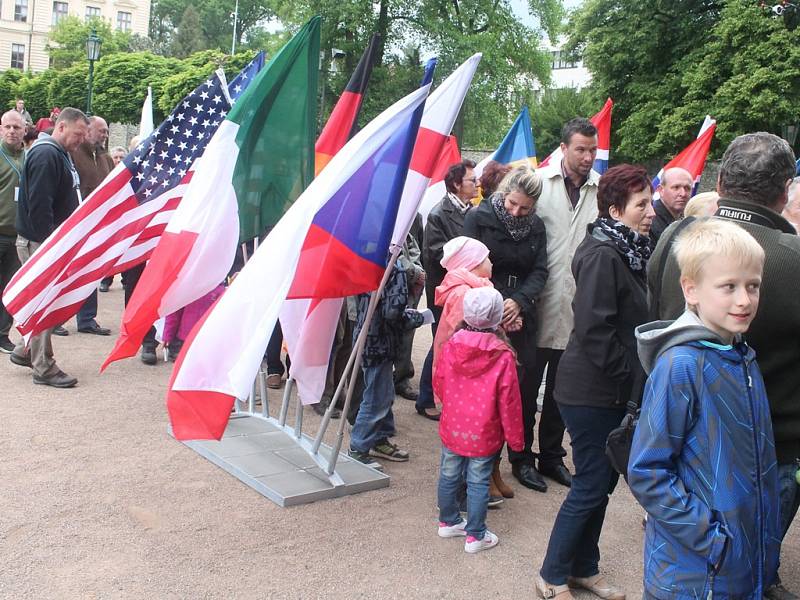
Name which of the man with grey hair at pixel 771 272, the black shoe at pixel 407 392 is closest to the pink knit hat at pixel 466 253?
the man with grey hair at pixel 771 272

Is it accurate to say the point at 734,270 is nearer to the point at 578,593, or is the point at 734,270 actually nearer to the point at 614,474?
the point at 614,474

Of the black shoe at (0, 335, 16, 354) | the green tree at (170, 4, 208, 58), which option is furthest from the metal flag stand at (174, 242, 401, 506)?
the green tree at (170, 4, 208, 58)

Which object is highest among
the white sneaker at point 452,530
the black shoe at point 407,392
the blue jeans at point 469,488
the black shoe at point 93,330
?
the blue jeans at point 469,488

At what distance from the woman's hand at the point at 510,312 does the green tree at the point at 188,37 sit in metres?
75.2

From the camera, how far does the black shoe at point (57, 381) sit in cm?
655

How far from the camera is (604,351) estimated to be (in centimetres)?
348

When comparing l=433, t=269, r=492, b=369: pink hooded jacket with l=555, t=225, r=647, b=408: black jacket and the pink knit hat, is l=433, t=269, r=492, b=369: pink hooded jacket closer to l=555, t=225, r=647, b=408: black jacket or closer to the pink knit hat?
the pink knit hat

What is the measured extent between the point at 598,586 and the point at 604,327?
1.24 meters

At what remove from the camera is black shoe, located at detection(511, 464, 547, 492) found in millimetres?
5094

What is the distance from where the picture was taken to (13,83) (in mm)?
54312

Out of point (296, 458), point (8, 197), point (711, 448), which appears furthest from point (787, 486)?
point (8, 197)

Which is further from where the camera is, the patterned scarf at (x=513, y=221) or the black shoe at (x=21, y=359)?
the black shoe at (x=21, y=359)

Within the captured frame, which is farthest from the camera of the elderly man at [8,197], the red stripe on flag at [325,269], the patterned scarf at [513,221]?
the elderly man at [8,197]

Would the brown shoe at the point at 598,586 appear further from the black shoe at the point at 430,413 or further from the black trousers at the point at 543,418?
the black shoe at the point at 430,413
